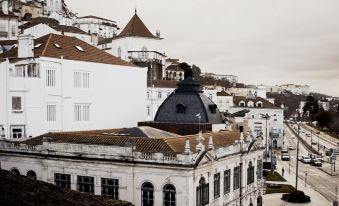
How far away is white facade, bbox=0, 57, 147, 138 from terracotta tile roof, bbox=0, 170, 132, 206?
24.7m

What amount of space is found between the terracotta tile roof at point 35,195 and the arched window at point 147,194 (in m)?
11.8

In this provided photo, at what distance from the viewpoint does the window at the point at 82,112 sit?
168 ft

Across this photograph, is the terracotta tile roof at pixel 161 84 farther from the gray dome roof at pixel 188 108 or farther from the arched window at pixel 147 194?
the arched window at pixel 147 194

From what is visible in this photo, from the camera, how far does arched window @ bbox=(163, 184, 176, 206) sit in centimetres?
3481

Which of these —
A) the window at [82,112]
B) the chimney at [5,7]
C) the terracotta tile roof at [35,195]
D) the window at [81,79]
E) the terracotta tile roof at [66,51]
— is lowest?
the terracotta tile roof at [35,195]

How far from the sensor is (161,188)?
115 ft

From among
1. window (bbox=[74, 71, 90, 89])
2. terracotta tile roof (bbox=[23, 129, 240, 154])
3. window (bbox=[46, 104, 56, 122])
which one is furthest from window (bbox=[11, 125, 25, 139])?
window (bbox=[74, 71, 90, 89])

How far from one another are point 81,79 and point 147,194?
754 inches

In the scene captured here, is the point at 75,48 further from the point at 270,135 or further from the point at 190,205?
the point at 270,135

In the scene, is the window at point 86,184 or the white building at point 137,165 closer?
the white building at point 137,165

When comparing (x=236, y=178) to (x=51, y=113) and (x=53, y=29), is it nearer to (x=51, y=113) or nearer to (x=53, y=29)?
(x=51, y=113)

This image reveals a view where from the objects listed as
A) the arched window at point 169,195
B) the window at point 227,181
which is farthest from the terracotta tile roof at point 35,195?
the window at point 227,181

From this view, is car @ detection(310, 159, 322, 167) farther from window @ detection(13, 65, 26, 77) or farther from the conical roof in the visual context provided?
window @ detection(13, 65, 26, 77)

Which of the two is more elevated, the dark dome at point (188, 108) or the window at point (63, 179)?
the dark dome at point (188, 108)
